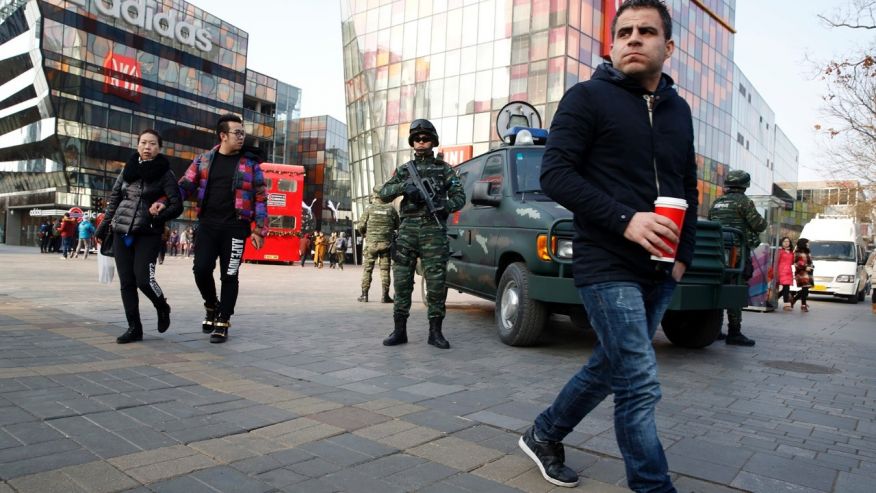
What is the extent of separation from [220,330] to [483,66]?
27.6m

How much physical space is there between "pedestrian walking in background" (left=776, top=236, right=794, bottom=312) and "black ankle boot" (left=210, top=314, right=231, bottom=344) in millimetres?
12666

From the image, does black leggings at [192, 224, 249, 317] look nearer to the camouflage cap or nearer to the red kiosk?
the camouflage cap

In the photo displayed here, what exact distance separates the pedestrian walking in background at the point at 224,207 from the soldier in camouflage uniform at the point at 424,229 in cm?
131

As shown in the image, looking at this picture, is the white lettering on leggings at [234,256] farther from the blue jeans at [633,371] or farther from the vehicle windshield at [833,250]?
the vehicle windshield at [833,250]

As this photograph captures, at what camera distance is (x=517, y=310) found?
19.0 ft

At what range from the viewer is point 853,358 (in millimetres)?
6582

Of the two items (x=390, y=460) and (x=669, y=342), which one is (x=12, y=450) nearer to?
(x=390, y=460)

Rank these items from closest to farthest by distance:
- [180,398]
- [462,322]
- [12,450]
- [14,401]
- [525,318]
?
[12,450] < [14,401] < [180,398] < [525,318] < [462,322]

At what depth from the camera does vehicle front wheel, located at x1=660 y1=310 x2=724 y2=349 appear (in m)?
6.30

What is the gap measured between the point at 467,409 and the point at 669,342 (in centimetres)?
420

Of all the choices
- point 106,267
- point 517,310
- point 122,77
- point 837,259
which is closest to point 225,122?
point 106,267

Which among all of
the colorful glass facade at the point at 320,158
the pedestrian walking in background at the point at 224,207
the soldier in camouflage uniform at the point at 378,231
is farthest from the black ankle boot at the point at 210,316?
the colorful glass facade at the point at 320,158

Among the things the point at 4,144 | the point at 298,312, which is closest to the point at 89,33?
the point at 4,144

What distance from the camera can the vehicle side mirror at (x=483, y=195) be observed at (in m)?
6.00
